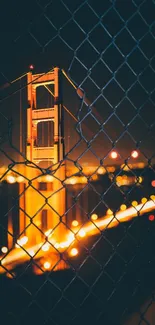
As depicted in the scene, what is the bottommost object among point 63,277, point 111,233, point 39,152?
point 63,277

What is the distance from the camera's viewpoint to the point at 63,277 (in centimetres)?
590

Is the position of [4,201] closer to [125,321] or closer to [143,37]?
[125,321]

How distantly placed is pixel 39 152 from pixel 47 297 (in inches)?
303

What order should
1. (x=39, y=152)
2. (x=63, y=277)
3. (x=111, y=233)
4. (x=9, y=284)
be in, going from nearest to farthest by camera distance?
(x=9, y=284) → (x=63, y=277) → (x=111, y=233) → (x=39, y=152)

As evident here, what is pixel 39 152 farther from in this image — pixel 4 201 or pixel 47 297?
pixel 47 297

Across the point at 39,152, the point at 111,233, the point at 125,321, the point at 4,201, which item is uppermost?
the point at 39,152

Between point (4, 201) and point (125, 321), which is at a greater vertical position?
point (4, 201)

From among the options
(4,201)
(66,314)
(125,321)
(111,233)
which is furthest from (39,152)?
(125,321)

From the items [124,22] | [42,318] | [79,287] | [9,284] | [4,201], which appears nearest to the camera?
[124,22]

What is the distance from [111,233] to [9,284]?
3883mm

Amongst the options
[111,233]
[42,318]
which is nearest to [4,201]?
[111,233]

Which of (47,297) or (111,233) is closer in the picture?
(47,297)

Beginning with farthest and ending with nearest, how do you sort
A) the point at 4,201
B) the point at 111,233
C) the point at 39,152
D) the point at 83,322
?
the point at 39,152 → the point at 4,201 → the point at 111,233 → the point at 83,322

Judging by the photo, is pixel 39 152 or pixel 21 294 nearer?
pixel 21 294
